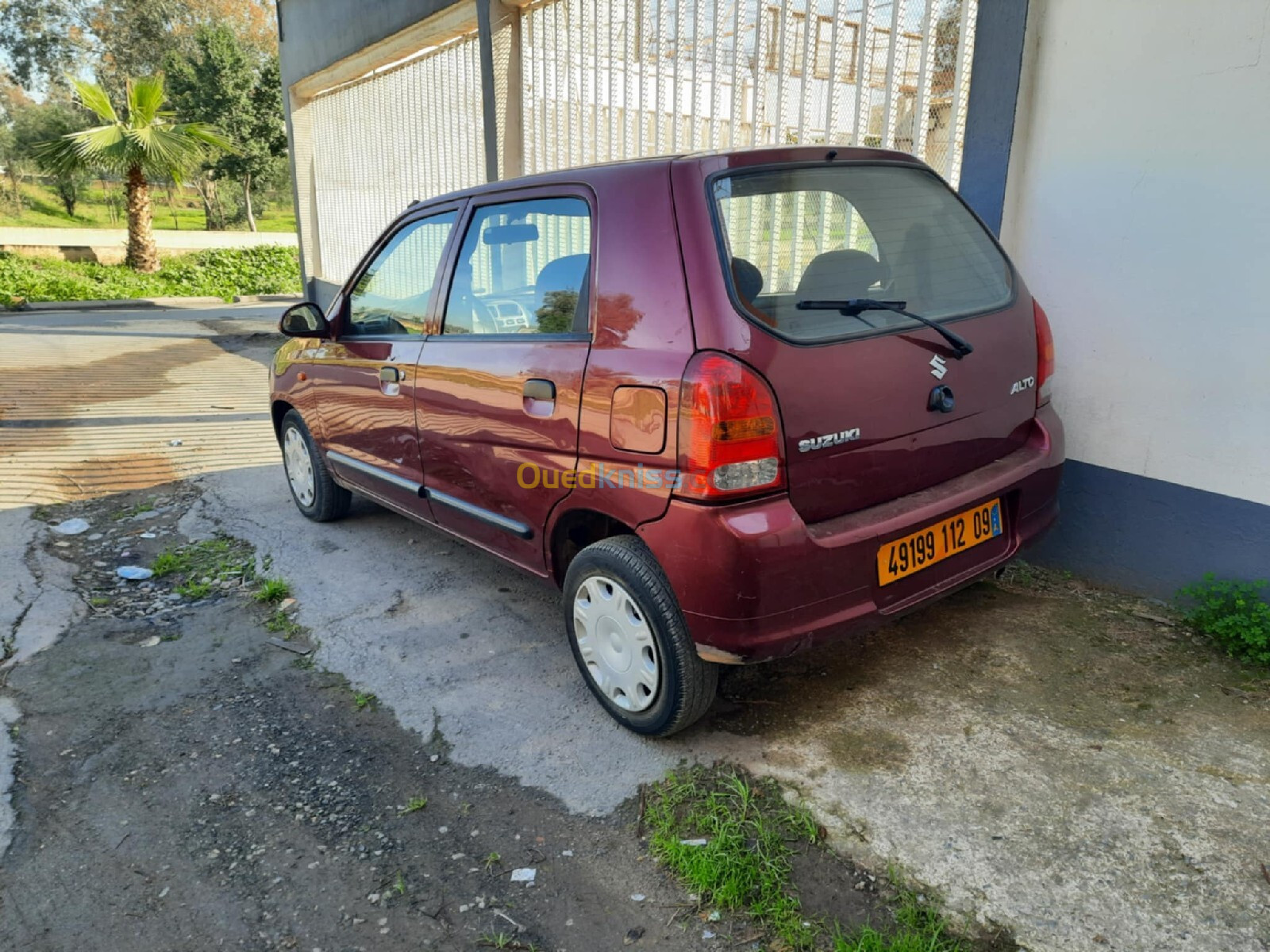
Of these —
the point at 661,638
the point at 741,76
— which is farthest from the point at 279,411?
the point at 661,638

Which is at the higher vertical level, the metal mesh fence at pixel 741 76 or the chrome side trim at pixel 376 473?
the metal mesh fence at pixel 741 76

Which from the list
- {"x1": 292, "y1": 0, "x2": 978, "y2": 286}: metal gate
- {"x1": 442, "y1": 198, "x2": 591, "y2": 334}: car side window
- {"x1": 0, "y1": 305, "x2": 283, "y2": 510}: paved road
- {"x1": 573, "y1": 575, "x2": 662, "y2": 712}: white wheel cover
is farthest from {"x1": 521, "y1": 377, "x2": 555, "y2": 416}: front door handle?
{"x1": 0, "y1": 305, "x2": 283, "y2": 510}: paved road

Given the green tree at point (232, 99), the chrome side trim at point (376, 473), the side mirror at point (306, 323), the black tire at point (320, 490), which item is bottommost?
the black tire at point (320, 490)

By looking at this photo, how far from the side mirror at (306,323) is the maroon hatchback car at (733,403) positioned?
1.03 meters

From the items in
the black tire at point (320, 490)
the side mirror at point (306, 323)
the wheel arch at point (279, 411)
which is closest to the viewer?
the side mirror at point (306, 323)

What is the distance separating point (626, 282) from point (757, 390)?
22.6 inches

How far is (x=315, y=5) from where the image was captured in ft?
34.9

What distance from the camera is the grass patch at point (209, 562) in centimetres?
438

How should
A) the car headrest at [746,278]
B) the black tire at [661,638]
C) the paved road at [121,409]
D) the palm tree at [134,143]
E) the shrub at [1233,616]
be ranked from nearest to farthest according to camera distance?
the car headrest at [746,278] → the black tire at [661,638] → the shrub at [1233,616] → the paved road at [121,409] → the palm tree at [134,143]

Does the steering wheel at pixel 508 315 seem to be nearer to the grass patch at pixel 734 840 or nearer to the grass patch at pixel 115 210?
the grass patch at pixel 734 840

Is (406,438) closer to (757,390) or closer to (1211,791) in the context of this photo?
(757,390)

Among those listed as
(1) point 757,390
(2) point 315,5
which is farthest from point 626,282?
(2) point 315,5

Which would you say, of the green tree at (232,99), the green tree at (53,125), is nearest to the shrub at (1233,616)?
the green tree at (232,99)

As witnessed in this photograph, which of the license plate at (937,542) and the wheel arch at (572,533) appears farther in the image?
the wheel arch at (572,533)
